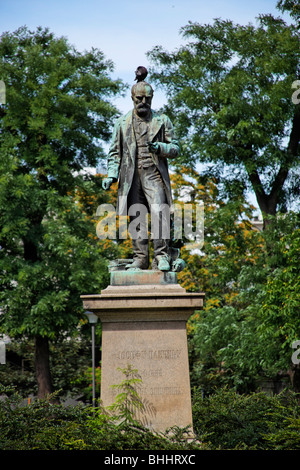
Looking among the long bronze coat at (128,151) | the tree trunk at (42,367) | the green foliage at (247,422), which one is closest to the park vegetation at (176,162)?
the tree trunk at (42,367)

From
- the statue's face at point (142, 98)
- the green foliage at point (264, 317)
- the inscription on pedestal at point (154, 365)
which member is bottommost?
the inscription on pedestal at point (154, 365)

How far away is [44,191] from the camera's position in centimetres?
2020

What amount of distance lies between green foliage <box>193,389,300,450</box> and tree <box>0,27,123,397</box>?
1012 cm

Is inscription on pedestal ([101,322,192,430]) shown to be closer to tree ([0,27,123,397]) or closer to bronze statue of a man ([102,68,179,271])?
bronze statue of a man ([102,68,179,271])

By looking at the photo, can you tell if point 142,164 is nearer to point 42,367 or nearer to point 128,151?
point 128,151

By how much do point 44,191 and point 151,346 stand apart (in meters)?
13.2

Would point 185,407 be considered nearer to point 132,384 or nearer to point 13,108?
point 132,384

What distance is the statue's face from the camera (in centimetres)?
Result: 837

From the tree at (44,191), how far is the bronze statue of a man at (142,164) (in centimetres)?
1098

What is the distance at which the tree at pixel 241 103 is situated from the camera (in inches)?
754

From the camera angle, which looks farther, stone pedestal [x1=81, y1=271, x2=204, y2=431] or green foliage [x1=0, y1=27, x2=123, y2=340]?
green foliage [x1=0, y1=27, x2=123, y2=340]

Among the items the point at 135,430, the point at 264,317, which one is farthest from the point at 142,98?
the point at 264,317

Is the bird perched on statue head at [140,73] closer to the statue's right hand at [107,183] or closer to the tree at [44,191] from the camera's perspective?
the statue's right hand at [107,183]

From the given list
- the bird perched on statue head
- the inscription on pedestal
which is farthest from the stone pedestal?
the bird perched on statue head
